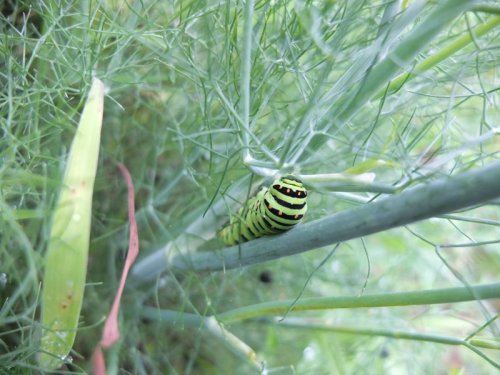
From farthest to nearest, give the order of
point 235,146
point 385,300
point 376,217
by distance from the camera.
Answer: point 235,146 → point 385,300 → point 376,217

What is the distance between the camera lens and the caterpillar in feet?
2.56

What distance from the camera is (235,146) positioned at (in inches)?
40.4

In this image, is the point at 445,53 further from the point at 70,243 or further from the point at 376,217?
the point at 70,243

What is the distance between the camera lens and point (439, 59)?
796 millimetres

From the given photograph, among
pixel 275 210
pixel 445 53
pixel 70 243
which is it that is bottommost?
pixel 70 243

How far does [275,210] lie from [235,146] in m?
0.28

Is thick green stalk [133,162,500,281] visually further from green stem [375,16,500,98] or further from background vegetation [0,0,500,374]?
green stem [375,16,500,98]

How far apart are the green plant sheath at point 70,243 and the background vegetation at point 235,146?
34 millimetres

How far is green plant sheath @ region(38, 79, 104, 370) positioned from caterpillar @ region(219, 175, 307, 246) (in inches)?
9.1

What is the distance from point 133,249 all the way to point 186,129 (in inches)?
14.0

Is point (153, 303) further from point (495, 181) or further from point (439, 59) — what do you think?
point (495, 181)

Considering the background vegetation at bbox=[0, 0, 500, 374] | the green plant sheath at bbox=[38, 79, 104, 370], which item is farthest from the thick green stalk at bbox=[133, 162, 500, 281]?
the green plant sheath at bbox=[38, 79, 104, 370]

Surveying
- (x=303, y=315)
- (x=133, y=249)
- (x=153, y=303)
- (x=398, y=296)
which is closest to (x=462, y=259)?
(x=303, y=315)

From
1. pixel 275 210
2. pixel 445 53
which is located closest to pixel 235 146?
pixel 275 210
